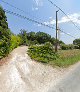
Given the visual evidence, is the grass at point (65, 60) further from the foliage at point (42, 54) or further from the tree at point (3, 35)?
the tree at point (3, 35)

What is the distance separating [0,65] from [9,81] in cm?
379

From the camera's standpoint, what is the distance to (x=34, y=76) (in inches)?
731

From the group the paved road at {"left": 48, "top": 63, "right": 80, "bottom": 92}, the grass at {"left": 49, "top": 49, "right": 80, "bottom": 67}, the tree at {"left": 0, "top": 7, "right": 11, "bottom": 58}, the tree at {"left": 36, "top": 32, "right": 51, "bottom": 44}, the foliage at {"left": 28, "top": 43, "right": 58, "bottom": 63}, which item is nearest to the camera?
the paved road at {"left": 48, "top": 63, "right": 80, "bottom": 92}

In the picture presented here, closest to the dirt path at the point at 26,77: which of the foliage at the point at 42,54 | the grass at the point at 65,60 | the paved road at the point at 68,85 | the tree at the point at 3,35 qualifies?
the paved road at the point at 68,85

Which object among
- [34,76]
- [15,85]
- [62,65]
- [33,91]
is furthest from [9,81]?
[62,65]

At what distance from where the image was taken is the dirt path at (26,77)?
14.7m

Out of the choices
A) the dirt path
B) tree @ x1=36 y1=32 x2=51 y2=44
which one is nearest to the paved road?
the dirt path

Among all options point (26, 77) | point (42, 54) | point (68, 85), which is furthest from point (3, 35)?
point (68, 85)

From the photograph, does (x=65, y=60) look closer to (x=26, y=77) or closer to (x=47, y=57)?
(x=47, y=57)

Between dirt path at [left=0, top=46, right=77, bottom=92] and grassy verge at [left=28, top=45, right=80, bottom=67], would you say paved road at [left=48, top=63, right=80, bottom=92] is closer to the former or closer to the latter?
dirt path at [left=0, top=46, right=77, bottom=92]

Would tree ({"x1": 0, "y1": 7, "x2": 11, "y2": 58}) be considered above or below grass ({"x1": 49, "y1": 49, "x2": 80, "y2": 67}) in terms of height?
above

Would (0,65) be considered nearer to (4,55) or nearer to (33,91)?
(4,55)

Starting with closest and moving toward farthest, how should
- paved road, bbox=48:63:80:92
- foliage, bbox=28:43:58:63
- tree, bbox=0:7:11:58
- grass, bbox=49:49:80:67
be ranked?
paved road, bbox=48:63:80:92
tree, bbox=0:7:11:58
grass, bbox=49:49:80:67
foliage, bbox=28:43:58:63

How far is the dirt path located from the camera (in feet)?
48.4
